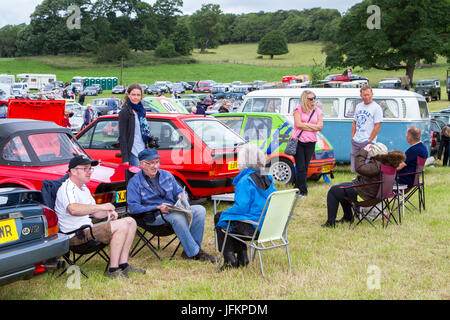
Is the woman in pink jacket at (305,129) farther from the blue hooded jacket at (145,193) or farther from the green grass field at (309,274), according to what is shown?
the blue hooded jacket at (145,193)

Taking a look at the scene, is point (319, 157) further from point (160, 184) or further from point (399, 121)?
point (160, 184)

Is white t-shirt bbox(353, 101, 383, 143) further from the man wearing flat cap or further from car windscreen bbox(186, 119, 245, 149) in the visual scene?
the man wearing flat cap

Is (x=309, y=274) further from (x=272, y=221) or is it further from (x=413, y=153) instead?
(x=413, y=153)

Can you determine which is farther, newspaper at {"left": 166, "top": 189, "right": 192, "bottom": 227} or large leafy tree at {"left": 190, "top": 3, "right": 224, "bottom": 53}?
large leafy tree at {"left": 190, "top": 3, "right": 224, "bottom": 53}

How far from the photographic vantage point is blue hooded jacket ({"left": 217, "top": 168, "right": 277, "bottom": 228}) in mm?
5273

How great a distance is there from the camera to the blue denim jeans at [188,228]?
5.74 metres

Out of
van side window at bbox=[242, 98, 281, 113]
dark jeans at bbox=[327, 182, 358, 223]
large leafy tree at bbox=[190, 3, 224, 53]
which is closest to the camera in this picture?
dark jeans at bbox=[327, 182, 358, 223]

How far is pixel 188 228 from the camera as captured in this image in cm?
583

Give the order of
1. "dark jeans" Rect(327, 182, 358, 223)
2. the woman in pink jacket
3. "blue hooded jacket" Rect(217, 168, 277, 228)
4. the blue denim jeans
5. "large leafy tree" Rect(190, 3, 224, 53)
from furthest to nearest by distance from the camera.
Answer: "large leafy tree" Rect(190, 3, 224, 53)
the woman in pink jacket
"dark jeans" Rect(327, 182, 358, 223)
the blue denim jeans
"blue hooded jacket" Rect(217, 168, 277, 228)

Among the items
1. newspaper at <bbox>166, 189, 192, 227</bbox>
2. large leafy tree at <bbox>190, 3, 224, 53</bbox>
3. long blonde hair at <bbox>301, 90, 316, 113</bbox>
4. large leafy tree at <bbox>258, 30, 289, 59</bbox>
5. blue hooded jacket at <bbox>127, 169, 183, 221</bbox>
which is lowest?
newspaper at <bbox>166, 189, 192, 227</bbox>

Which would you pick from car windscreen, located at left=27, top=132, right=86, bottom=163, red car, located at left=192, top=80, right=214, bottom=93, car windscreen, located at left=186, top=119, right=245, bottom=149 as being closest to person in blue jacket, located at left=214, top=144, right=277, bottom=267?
car windscreen, located at left=27, top=132, right=86, bottom=163

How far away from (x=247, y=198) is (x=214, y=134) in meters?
3.57

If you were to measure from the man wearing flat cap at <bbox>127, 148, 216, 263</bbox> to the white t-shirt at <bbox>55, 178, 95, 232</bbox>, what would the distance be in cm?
69

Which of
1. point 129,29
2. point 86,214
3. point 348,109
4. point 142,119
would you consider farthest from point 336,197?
point 129,29
